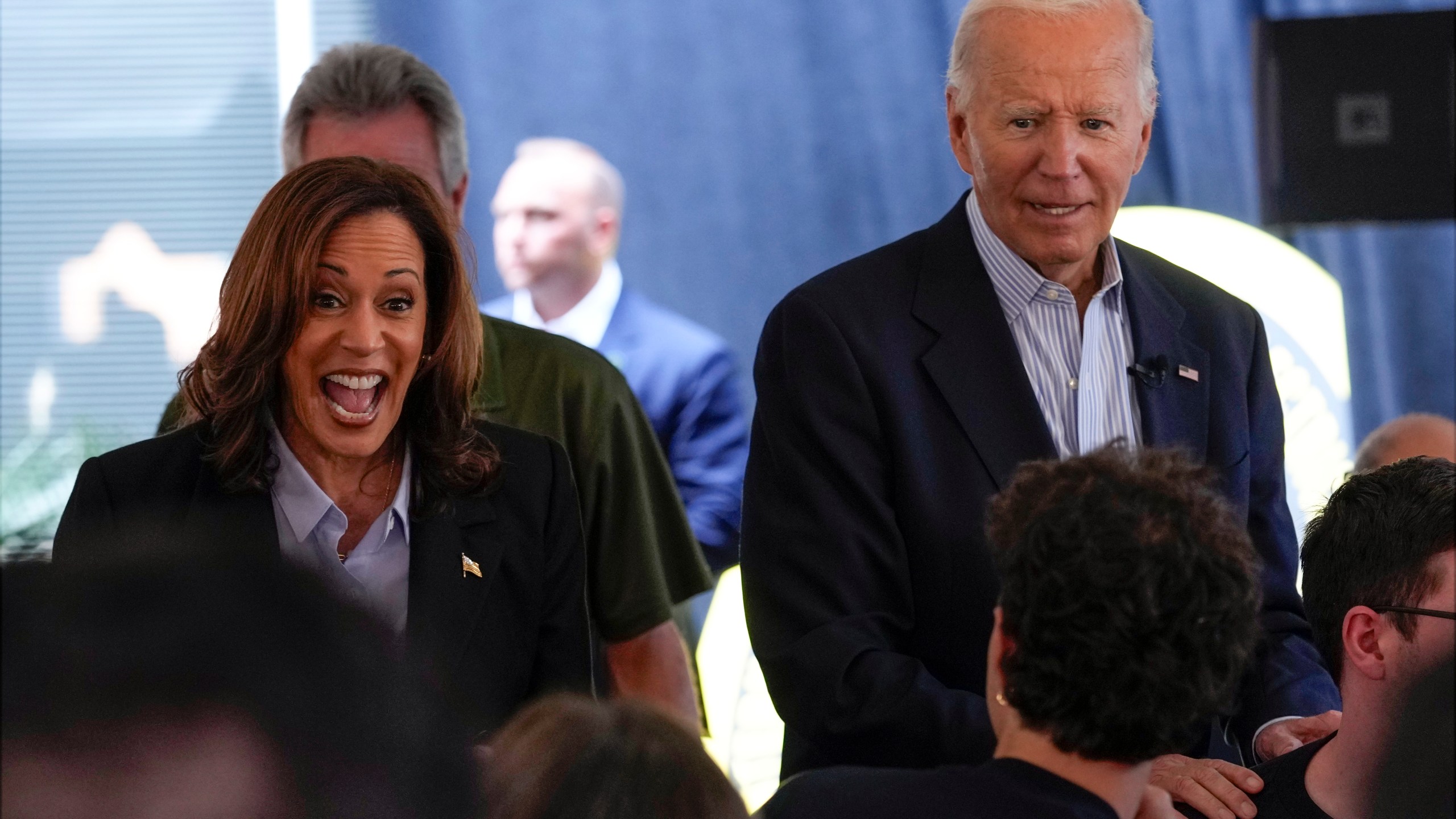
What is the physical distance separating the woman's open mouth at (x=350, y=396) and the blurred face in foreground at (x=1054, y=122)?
810mm

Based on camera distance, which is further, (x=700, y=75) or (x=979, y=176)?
(x=700, y=75)

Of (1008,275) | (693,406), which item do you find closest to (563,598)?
(1008,275)

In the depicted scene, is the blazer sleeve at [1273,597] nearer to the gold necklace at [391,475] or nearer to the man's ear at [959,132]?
the man's ear at [959,132]

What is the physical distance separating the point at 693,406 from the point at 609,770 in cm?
323

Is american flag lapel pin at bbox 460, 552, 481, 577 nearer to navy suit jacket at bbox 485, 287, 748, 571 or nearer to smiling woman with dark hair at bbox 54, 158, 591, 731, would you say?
smiling woman with dark hair at bbox 54, 158, 591, 731

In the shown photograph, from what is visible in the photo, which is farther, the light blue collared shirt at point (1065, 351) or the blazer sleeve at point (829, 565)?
the light blue collared shirt at point (1065, 351)

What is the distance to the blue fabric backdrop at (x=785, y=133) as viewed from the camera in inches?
217

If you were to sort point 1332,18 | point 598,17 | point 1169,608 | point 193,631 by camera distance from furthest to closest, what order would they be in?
point 598,17 → point 1332,18 → point 1169,608 → point 193,631

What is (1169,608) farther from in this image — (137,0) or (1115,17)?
(137,0)

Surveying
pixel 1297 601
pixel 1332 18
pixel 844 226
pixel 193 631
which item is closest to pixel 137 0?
pixel 844 226

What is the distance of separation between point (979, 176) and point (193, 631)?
1702 millimetres

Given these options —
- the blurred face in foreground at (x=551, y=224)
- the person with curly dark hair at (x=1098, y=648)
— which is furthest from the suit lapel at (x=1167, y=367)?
the blurred face in foreground at (x=551, y=224)

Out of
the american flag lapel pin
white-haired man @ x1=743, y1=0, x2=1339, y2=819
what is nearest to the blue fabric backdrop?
white-haired man @ x1=743, y1=0, x2=1339, y2=819

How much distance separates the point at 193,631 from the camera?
1.31 feet
